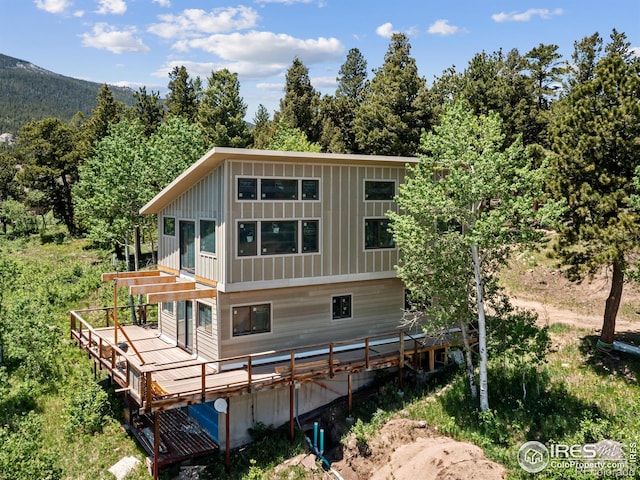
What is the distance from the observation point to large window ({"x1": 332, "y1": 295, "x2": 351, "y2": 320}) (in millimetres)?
16016

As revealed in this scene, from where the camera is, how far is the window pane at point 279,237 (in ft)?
47.8

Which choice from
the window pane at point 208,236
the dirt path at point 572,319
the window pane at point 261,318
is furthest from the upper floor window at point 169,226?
the dirt path at point 572,319

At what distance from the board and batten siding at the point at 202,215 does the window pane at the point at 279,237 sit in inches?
46.5

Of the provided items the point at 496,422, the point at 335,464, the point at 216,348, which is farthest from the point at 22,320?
the point at 496,422

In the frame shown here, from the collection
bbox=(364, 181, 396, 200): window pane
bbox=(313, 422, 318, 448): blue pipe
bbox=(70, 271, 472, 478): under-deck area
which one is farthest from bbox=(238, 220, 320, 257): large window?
bbox=(313, 422, 318, 448): blue pipe

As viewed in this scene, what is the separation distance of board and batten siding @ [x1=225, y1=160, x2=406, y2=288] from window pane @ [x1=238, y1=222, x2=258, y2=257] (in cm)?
13

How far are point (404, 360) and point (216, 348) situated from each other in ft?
18.4

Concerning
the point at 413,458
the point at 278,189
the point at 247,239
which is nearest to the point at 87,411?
the point at 247,239

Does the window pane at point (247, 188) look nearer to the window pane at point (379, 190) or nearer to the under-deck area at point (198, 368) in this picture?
the under-deck area at point (198, 368)

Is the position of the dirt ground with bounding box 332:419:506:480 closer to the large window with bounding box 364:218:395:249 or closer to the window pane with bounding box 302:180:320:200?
the large window with bounding box 364:218:395:249

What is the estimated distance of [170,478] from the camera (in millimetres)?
13055

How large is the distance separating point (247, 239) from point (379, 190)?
4603mm

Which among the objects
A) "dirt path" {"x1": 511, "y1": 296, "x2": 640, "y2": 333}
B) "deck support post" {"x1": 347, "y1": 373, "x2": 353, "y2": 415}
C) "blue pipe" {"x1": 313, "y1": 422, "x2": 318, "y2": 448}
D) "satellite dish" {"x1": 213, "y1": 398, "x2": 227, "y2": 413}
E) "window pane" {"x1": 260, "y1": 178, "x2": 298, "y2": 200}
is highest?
"window pane" {"x1": 260, "y1": 178, "x2": 298, "y2": 200}

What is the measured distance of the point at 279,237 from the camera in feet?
48.6
